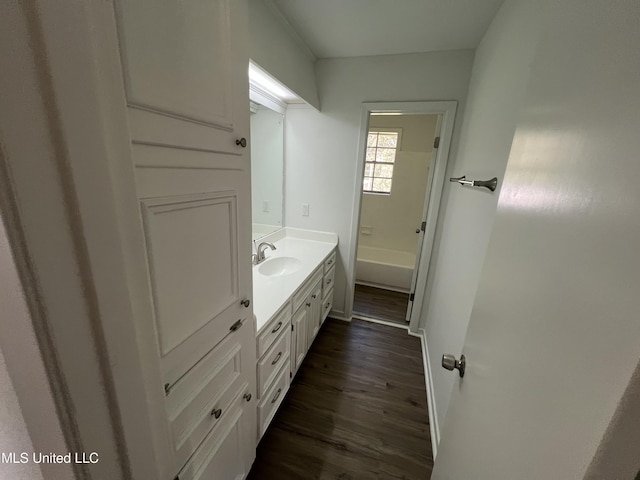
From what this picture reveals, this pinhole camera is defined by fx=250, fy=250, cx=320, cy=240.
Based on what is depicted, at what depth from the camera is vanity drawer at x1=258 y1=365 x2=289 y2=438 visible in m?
1.32

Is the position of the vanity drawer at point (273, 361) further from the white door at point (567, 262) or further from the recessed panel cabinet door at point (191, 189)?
the white door at point (567, 262)

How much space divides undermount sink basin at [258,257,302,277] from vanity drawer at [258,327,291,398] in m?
0.56

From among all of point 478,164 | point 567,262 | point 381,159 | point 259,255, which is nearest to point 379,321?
point 259,255

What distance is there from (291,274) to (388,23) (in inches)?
66.5

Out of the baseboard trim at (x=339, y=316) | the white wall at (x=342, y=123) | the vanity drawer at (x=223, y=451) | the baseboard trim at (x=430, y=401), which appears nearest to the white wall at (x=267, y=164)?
the white wall at (x=342, y=123)

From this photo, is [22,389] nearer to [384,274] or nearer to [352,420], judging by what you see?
[352,420]

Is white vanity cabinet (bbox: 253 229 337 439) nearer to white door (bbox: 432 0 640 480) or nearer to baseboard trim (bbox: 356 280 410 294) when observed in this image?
white door (bbox: 432 0 640 480)

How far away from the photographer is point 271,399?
4.64ft

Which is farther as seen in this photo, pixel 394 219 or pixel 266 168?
pixel 394 219

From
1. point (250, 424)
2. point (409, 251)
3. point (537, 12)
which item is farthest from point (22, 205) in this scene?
point (409, 251)

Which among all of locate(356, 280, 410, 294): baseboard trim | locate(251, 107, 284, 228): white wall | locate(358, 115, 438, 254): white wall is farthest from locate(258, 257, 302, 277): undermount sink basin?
locate(358, 115, 438, 254): white wall

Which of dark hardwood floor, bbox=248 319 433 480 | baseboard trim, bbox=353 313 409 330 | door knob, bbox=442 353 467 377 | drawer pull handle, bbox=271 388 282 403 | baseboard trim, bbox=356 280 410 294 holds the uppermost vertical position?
door knob, bbox=442 353 467 377

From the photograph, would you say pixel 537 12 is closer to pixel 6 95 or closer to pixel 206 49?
pixel 206 49

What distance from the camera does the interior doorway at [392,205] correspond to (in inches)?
129
